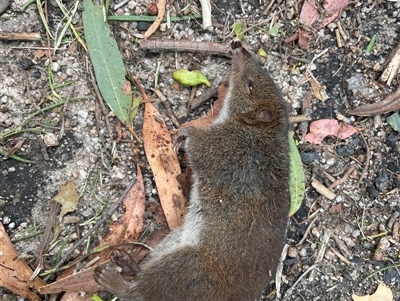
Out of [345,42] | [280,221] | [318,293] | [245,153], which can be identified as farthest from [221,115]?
[318,293]

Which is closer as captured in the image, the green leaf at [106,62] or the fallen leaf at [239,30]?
the green leaf at [106,62]

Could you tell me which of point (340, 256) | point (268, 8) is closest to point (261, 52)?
point (268, 8)

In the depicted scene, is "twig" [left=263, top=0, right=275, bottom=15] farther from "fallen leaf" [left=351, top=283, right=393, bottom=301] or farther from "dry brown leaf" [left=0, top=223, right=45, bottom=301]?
"dry brown leaf" [left=0, top=223, right=45, bottom=301]

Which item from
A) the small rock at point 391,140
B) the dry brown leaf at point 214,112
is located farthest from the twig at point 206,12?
the small rock at point 391,140

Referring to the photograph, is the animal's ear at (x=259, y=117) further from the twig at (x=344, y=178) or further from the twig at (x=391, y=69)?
the twig at (x=391, y=69)

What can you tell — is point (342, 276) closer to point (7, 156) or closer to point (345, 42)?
point (345, 42)
